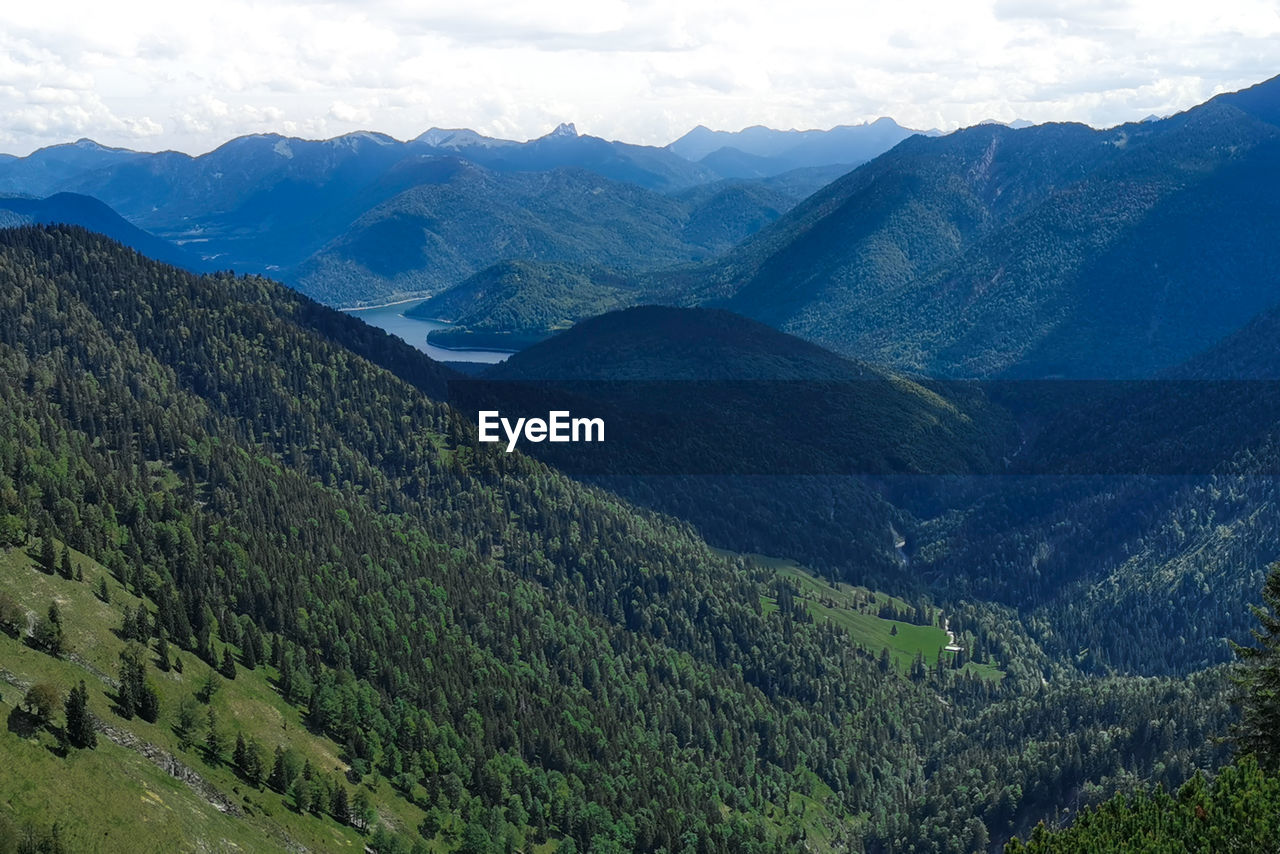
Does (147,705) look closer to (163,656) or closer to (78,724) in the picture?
(163,656)

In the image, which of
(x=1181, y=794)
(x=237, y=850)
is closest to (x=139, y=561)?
(x=237, y=850)

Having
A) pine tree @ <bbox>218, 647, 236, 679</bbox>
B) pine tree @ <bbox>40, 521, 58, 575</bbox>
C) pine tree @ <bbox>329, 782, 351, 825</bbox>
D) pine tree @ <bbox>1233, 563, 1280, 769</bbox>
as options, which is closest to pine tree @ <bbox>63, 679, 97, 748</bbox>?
pine tree @ <bbox>329, 782, 351, 825</bbox>

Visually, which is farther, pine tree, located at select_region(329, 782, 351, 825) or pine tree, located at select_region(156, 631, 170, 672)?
pine tree, located at select_region(156, 631, 170, 672)

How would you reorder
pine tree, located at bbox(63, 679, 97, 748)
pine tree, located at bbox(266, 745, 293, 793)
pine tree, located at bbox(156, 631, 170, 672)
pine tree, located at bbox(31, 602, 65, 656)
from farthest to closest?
pine tree, located at bbox(156, 631, 170, 672) → pine tree, located at bbox(266, 745, 293, 793) → pine tree, located at bbox(31, 602, 65, 656) → pine tree, located at bbox(63, 679, 97, 748)

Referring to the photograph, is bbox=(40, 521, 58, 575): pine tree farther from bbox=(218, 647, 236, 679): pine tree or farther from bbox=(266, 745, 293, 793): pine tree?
bbox=(266, 745, 293, 793): pine tree

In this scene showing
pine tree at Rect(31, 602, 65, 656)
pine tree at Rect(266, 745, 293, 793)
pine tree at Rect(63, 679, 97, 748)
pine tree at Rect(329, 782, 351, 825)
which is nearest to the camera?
pine tree at Rect(63, 679, 97, 748)

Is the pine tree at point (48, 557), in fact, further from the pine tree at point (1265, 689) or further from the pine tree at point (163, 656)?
the pine tree at point (1265, 689)

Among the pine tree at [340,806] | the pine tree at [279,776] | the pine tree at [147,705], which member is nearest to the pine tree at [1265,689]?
the pine tree at [340,806]

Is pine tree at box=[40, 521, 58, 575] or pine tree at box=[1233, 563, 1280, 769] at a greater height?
pine tree at box=[1233, 563, 1280, 769]
